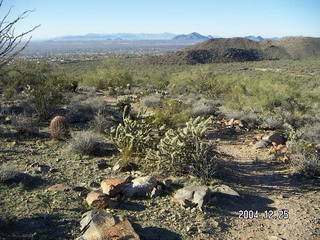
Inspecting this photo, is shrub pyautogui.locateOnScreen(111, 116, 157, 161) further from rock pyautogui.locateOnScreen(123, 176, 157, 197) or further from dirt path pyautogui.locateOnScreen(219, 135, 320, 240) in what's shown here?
dirt path pyautogui.locateOnScreen(219, 135, 320, 240)

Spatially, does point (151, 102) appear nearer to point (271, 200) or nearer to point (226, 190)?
point (226, 190)

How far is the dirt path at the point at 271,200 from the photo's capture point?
15.3 ft

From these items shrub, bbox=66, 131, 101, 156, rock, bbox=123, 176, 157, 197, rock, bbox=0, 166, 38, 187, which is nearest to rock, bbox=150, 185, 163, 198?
rock, bbox=123, 176, 157, 197

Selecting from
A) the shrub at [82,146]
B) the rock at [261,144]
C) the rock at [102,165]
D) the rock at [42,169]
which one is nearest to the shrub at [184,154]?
the rock at [102,165]

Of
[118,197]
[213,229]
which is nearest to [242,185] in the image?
[213,229]

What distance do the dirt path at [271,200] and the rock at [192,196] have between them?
54cm

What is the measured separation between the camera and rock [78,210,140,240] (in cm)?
401

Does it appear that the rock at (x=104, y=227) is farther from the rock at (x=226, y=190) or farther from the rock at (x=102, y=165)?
the rock at (x=102, y=165)

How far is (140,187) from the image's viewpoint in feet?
18.2

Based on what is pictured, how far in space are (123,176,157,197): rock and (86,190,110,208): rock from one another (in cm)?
47

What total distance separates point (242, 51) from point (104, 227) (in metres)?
61.3

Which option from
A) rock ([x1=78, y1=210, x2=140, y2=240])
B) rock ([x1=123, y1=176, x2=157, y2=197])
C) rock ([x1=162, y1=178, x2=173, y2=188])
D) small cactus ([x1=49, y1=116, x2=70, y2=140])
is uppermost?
small cactus ([x1=49, y1=116, x2=70, y2=140])

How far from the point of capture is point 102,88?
927 inches

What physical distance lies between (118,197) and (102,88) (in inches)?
745
